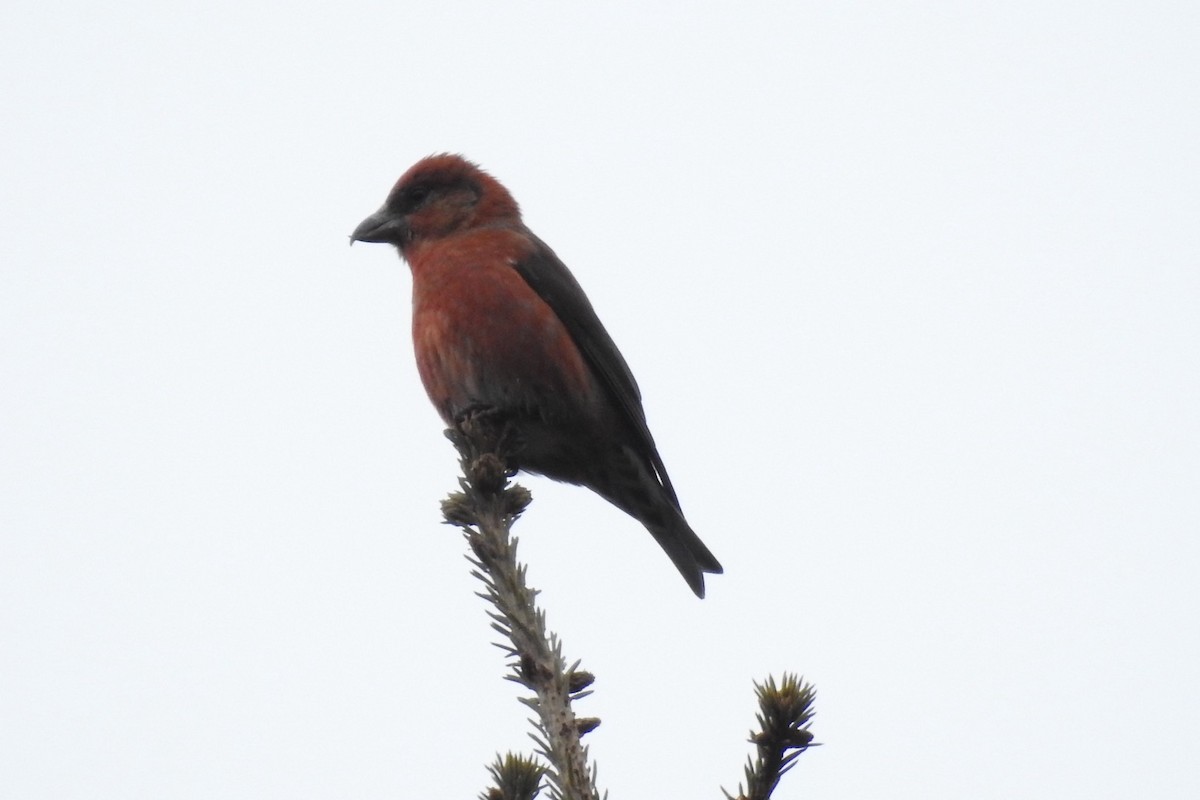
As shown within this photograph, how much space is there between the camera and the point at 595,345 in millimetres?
5367

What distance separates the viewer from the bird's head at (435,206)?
570 cm

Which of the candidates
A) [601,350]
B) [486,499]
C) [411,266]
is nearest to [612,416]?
[601,350]

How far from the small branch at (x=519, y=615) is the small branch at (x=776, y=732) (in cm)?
27

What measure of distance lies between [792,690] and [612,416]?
3.35 meters

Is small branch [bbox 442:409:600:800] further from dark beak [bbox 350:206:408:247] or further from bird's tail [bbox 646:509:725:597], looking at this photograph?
dark beak [bbox 350:206:408:247]

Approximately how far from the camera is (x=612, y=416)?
5.28 meters

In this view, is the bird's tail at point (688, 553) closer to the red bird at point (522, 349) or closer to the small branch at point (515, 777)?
the red bird at point (522, 349)

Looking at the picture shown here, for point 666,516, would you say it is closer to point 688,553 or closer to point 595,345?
point 688,553

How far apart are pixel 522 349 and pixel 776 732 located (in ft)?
10.2

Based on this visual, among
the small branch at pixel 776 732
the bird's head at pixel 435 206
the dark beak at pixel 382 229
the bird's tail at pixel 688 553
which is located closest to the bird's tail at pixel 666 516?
the bird's tail at pixel 688 553

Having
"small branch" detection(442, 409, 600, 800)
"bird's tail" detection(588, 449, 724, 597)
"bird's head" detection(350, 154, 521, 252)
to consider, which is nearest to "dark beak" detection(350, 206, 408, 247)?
"bird's head" detection(350, 154, 521, 252)

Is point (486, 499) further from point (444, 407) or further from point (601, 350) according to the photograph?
point (601, 350)

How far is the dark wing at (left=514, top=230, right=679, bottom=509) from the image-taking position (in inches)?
209

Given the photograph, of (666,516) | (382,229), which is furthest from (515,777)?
(382,229)
